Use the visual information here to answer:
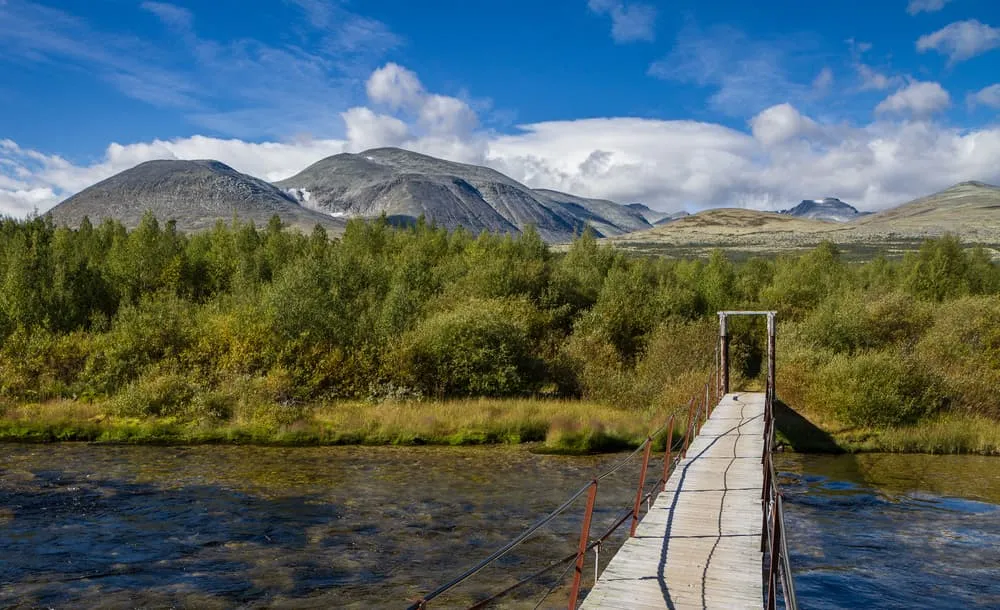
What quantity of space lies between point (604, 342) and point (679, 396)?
30.2 ft

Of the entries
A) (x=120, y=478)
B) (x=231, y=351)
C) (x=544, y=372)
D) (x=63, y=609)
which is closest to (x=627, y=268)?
(x=544, y=372)

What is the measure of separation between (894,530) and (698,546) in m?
11.4

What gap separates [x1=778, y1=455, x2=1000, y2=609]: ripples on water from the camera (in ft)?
51.9

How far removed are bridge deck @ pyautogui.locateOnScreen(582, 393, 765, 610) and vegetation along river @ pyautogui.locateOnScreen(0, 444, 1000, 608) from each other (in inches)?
106

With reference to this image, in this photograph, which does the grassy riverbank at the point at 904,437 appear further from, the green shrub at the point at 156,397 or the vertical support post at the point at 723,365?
the green shrub at the point at 156,397

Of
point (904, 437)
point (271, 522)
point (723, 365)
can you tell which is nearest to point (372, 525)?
point (271, 522)

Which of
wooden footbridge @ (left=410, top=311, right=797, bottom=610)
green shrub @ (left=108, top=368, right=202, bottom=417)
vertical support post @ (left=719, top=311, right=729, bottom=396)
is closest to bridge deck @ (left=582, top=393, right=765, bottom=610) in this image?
wooden footbridge @ (left=410, top=311, right=797, bottom=610)

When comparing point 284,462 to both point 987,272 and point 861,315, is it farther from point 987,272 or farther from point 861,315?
point 987,272

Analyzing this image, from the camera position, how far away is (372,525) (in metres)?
20.0

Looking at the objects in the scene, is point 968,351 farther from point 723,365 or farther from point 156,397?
point 156,397

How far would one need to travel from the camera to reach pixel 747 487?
16375 mm

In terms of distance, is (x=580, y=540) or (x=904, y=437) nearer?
(x=580, y=540)

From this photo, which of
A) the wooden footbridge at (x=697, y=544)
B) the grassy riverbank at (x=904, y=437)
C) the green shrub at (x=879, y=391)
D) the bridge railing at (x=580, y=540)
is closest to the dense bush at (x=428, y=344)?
the green shrub at (x=879, y=391)

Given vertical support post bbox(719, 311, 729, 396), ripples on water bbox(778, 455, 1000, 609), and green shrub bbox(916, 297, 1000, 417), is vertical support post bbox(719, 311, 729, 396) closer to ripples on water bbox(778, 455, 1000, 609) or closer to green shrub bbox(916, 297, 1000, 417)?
ripples on water bbox(778, 455, 1000, 609)
